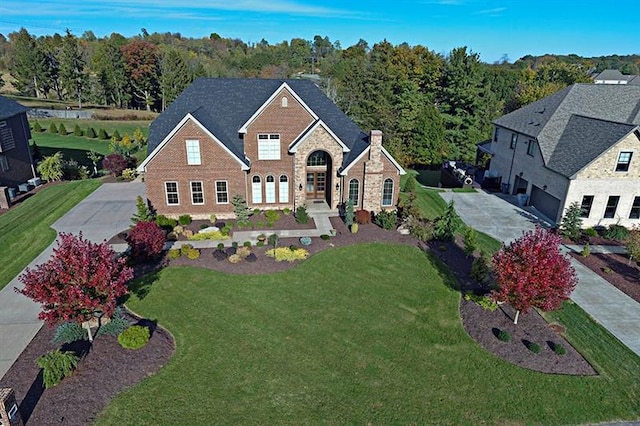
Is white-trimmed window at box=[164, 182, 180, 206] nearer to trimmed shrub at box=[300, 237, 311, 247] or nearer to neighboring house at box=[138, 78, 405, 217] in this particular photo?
neighboring house at box=[138, 78, 405, 217]

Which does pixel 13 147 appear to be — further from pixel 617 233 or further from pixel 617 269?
pixel 617 233

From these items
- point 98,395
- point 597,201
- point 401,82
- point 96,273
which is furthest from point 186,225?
point 401,82

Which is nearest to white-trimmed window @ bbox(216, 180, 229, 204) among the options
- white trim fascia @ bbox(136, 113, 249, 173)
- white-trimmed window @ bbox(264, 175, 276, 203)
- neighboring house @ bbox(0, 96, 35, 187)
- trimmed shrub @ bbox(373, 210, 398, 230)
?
white trim fascia @ bbox(136, 113, 249, 173)

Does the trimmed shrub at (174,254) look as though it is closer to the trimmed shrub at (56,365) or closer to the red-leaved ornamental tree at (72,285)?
the red-leaved ornamental tree at (72,285)

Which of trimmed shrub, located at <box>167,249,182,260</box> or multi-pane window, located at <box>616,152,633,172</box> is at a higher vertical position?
multi-pane window, located at <box>616,152,633,172</box>

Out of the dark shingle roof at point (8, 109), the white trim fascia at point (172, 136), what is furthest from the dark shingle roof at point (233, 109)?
the dark shingle roof at point (8, 109)

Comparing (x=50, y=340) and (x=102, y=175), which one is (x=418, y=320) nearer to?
(x=50, y=340)
